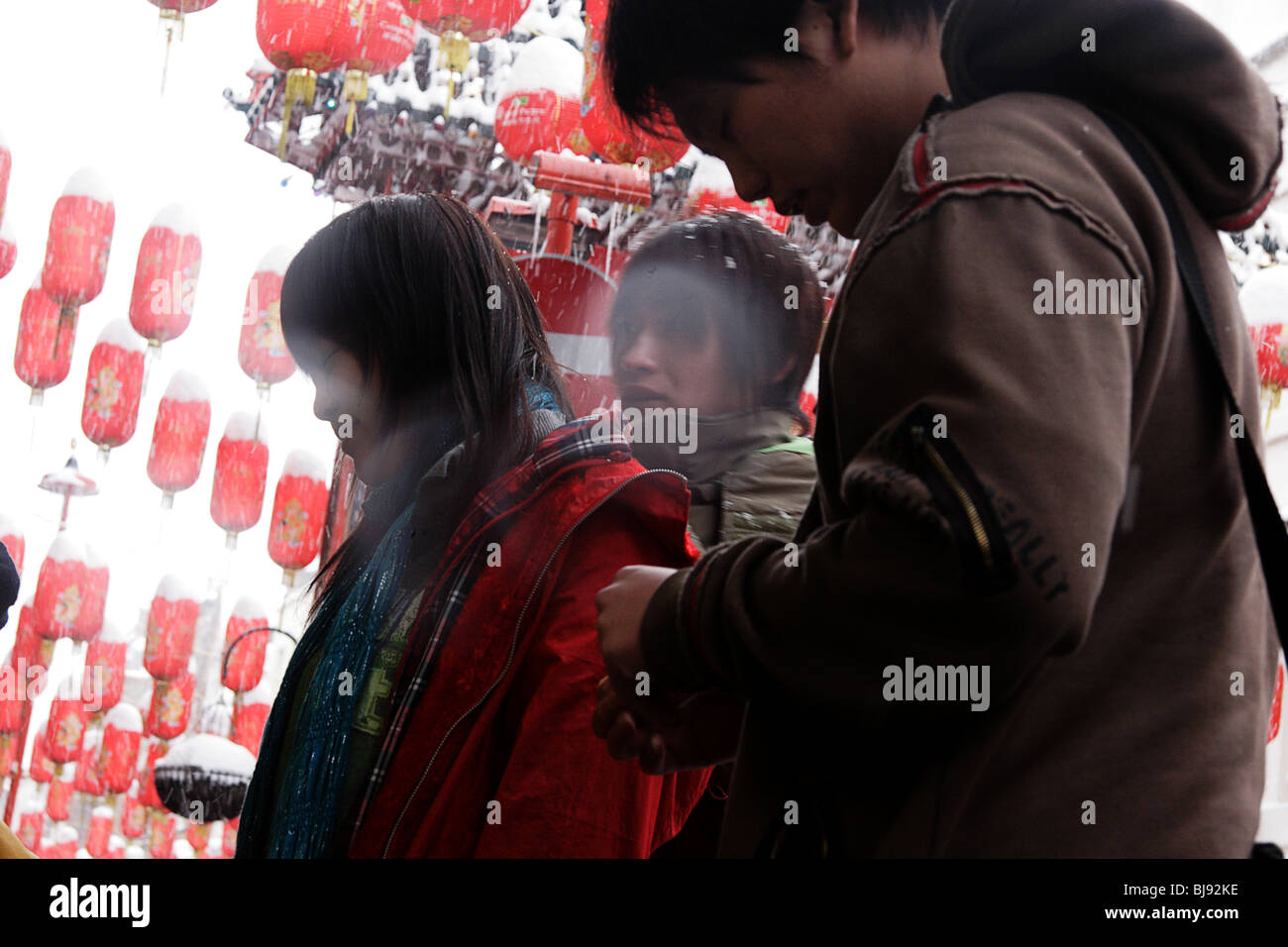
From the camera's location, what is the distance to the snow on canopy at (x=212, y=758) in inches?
164

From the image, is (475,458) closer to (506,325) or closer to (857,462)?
(506,325)

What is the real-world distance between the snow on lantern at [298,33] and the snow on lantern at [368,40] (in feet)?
0.08

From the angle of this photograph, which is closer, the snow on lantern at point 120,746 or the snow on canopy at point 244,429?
the snow on canopy at point 244,429

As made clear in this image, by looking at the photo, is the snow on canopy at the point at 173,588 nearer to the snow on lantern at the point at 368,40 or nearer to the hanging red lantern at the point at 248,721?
the hanging red lantern at the point at 248,721

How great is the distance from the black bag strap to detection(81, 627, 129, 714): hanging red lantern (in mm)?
7842

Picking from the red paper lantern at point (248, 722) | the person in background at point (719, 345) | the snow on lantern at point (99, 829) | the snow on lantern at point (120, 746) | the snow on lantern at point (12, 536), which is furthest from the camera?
the snow on lantern at point (99, 829)

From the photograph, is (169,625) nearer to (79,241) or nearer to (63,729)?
(63,729)

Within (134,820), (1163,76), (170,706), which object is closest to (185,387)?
(170,706)

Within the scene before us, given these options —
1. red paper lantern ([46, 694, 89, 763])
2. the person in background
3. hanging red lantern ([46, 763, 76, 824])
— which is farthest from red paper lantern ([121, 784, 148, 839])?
the person in background

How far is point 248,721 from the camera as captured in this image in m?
6.53

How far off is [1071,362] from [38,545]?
343 inches

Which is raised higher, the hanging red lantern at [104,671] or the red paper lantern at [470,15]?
the red paper lantern at [470,15]

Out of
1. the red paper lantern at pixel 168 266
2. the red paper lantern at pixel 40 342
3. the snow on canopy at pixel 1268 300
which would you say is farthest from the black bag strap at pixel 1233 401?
the red paper lantern at pixel 40 342
